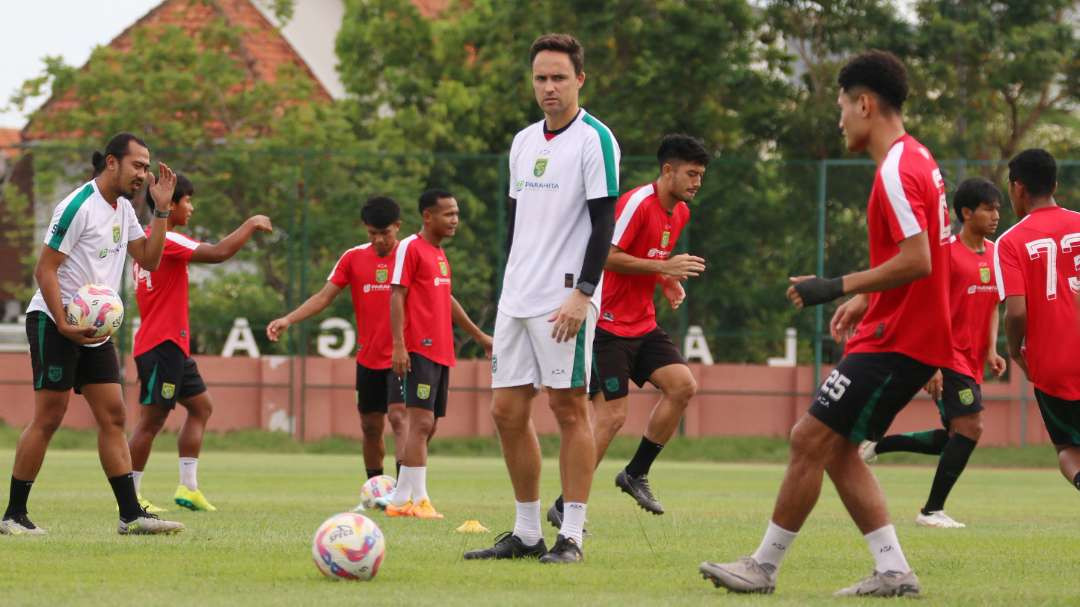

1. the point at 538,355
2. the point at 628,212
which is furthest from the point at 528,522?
the point at 628,212

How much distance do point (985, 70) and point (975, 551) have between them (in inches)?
826

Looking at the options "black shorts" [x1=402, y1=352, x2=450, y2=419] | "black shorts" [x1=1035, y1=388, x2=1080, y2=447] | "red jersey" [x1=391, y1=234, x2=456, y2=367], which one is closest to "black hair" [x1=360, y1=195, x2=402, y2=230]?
"red jersey" [x1=391, y1=234, x2=456, y2=367]

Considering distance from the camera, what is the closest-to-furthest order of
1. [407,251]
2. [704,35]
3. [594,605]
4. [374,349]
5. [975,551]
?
1. [594,605]
2. [975,551]
3. [407,251]
4. [374,349]
5. [704,35]

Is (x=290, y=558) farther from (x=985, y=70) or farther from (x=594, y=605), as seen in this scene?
(x=985, y=70)

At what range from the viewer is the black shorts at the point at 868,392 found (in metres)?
6.58

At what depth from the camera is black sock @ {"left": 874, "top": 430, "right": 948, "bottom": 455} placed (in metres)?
11.9

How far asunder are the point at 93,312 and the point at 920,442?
19.9 feet

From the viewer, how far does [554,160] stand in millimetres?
7848

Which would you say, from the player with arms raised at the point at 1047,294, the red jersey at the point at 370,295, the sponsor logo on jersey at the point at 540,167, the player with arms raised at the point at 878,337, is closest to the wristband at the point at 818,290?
the player with arms raised at the point at 878,337

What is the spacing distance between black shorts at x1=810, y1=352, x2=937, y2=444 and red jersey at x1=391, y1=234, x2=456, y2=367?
18.8ft

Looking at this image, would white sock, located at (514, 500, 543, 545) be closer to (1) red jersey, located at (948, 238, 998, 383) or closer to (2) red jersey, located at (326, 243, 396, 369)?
(1) red jersey, located at (948, 238, 998, 383)

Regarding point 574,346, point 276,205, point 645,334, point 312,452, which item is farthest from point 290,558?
point 276,205

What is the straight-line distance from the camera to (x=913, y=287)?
6590mm

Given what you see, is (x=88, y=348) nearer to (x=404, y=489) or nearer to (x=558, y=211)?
(x=404, y=489)
